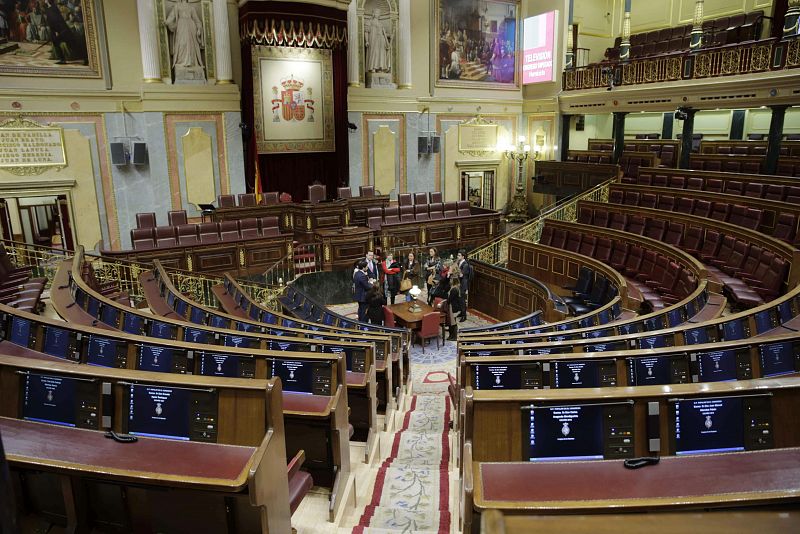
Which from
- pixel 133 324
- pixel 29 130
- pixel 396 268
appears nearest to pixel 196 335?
pixel 133 324

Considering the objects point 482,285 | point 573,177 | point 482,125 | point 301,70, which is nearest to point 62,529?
point 482,285

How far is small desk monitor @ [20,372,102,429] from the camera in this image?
2645 millimetres

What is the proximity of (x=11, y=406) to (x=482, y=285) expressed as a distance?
30.4 feet

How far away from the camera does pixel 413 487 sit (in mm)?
3939

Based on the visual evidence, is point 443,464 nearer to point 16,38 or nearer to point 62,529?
point 62,529

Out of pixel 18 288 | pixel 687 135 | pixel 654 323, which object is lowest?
pixel 654 323

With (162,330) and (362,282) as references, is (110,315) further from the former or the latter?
(362,282)

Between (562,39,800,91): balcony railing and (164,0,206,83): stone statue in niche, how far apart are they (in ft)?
34.5

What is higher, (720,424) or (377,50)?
(377,50)

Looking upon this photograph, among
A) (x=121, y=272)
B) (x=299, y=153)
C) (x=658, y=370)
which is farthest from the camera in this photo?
(x=299, y=153)

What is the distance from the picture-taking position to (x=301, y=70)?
14445 mm

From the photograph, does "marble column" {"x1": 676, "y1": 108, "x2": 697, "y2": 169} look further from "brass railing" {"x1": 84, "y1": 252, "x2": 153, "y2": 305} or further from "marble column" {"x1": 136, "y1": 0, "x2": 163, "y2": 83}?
"marble column" {"x1": 136, "y1": 0, "x2": 163, "y2": 83}

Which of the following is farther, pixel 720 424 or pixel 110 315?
pixel 110 315

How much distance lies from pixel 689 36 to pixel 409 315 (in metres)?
12.8
